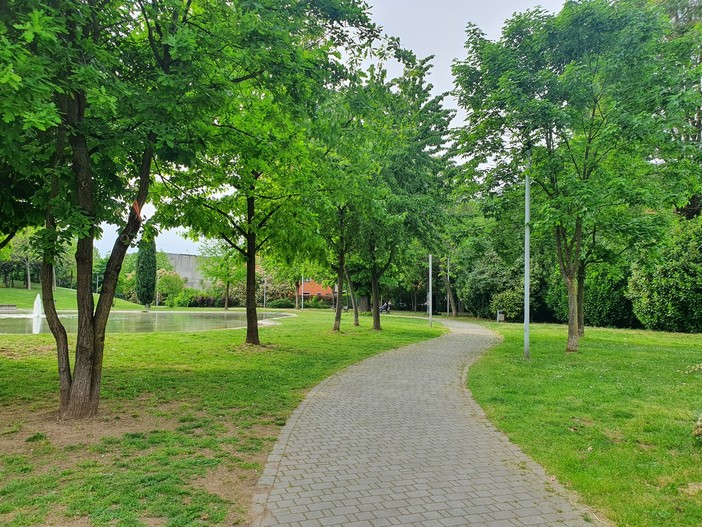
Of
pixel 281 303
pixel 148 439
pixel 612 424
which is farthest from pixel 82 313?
pixel 281 303

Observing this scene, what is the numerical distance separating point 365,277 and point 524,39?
2059 cm

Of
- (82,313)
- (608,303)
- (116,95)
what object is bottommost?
(608,303)

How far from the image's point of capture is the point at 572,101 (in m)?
12.9

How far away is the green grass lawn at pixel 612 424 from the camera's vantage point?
4.12 metres

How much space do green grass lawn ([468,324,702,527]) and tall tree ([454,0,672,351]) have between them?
12.1 feet

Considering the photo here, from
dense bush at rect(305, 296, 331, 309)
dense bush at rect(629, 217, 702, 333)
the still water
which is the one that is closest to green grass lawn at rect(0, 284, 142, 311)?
the still water

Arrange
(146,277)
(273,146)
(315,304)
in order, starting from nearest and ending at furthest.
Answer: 1. (273,146)
2. (146,277)
3. (315,304)

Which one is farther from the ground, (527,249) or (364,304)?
(527,249)

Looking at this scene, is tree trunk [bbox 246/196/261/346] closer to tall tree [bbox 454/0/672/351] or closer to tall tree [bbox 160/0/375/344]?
tall tree [bbox 160/0/375/344]

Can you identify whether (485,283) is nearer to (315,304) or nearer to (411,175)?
(411,175)

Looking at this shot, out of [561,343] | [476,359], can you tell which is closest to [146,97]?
[476,359]

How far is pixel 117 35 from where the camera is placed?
7.07 m

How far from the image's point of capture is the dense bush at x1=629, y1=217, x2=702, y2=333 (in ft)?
72.1

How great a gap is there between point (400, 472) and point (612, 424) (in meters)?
3.47
